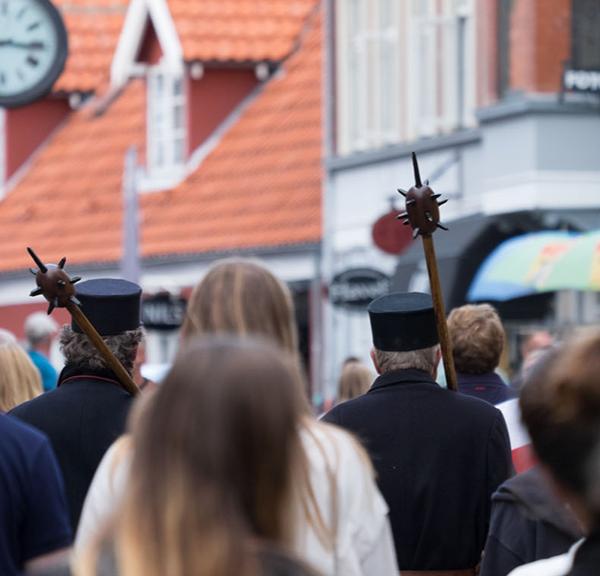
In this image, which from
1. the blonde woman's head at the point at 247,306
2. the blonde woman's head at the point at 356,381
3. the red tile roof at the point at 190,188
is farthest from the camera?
the red tile roof at the point at 190,188

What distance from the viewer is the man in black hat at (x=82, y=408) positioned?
6.18 metres

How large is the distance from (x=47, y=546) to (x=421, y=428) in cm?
177

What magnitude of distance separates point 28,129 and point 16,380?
19024mm

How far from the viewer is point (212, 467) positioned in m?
3.06

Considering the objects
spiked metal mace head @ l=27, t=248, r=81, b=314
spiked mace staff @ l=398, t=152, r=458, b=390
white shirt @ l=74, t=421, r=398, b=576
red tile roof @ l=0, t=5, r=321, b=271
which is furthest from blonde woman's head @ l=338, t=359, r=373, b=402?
red tile roof @ l=0, t=5, r=321, b=271

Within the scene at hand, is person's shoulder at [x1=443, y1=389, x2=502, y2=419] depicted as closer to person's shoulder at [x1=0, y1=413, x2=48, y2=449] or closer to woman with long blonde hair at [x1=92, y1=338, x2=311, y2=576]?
person's shoulder at [x1=0, y1=413, x2=48, y2=449]

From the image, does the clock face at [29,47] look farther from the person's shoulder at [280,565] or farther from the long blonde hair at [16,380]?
the person's shoulder at [280,565]

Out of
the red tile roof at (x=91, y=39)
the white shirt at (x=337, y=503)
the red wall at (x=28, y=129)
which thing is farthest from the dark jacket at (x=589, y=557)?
the red wall at (x=28, y=129)

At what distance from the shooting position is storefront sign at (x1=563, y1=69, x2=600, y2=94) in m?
16.5

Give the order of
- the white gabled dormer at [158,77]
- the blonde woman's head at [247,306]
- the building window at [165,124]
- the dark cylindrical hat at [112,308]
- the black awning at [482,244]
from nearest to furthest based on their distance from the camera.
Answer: the blonde woman's head at [247,306] < the dark cylindrical hat at [112,308] < the black awning at [482,244] < the white gabled dormer at [158,77] < the building window at [165,124]

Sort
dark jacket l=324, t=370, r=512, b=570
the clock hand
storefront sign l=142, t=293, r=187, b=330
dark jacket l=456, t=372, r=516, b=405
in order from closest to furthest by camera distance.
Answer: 1. dark jacket l=324, t=370, r=512, b=570
2. dark jacket l=456, t=372, r=516, b=405
3. the clock hand
4. storefront sign l=142, t=293, r=187, b=330

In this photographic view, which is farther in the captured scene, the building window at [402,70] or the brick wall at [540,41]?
the building window at [402,70]

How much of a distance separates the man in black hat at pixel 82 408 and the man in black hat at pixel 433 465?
0.66m

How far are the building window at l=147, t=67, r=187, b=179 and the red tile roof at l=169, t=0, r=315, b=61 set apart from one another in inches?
30.1
